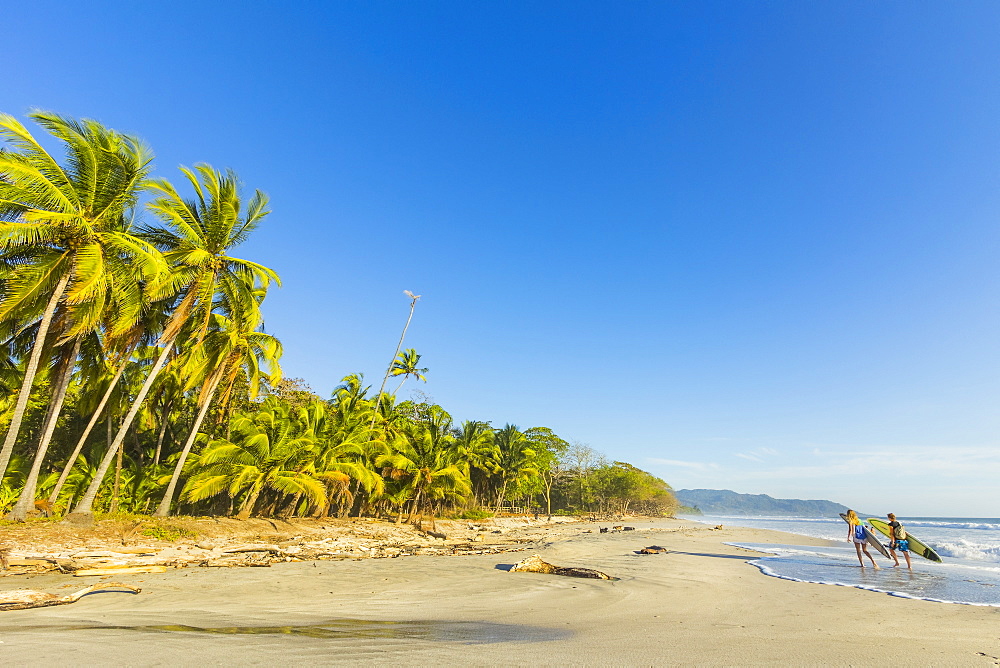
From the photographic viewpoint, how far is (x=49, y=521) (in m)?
12.2

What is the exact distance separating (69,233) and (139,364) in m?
9.36

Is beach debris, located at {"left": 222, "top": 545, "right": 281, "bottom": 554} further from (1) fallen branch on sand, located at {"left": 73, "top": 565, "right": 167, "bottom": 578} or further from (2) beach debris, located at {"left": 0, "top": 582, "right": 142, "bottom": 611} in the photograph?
(2) beach debris, located at {"left": 0, "top": 582, "right": 142, "bottom": 611}

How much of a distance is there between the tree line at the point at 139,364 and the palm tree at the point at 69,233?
0.05 meters

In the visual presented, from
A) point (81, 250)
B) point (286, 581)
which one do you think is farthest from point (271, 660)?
point (81, 250)

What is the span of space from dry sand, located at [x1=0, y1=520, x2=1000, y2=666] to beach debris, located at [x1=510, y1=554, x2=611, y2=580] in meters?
0.41

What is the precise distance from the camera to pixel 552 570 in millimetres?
11141

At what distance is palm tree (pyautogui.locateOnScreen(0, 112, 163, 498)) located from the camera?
38.4 feet

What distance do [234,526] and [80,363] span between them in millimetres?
8169

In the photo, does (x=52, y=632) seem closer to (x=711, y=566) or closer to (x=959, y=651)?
(x=959, y=651)

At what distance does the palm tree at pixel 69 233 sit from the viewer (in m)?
11.7

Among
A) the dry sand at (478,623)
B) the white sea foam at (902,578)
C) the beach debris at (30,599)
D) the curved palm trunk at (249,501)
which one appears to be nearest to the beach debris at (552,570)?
the dry sand at (478,623)

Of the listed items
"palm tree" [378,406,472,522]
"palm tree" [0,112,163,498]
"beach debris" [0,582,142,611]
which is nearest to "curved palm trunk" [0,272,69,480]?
"palm tree" [0,112,163,498]

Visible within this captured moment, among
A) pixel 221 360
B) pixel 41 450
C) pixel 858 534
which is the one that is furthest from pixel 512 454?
pixel 41 450

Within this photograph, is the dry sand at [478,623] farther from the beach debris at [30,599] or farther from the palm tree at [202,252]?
the palm tree at [202,252]
